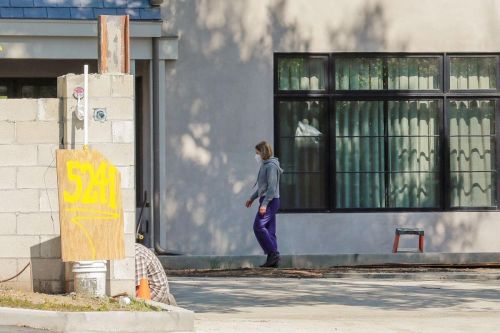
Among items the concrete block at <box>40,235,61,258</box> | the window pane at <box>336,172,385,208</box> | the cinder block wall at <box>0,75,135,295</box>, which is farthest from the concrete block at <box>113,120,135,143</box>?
the window pane at <box>336,172,385,208</box>

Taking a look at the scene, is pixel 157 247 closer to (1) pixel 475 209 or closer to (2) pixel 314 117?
(2) pixel 314 117

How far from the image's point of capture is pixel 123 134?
562 inches

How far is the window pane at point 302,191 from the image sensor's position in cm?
2386

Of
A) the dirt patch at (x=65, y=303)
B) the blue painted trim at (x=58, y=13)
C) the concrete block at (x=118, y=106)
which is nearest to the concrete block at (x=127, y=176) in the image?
the concrete block at (x=118, y=106)

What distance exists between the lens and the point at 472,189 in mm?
24359

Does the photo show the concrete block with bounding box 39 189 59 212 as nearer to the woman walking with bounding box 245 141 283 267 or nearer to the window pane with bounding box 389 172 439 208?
the woman walking with bounding box 245 141 283 267

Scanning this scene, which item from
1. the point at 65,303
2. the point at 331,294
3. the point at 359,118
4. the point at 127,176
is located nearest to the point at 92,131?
the point at 127,176

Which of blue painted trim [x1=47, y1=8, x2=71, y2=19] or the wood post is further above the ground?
blue painted trim [x1=47, y1=8, x2=71, y2=19]

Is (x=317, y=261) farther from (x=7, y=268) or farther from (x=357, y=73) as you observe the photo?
(x=7, y=268)

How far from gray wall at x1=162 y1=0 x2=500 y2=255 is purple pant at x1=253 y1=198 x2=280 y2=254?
6.26 feet

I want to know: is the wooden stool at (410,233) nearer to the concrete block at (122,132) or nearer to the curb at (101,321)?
the concrete block at (122,132)

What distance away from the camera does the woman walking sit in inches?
843

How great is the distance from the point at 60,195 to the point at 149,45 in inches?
380

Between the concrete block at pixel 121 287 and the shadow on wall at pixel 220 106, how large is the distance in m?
9.35
